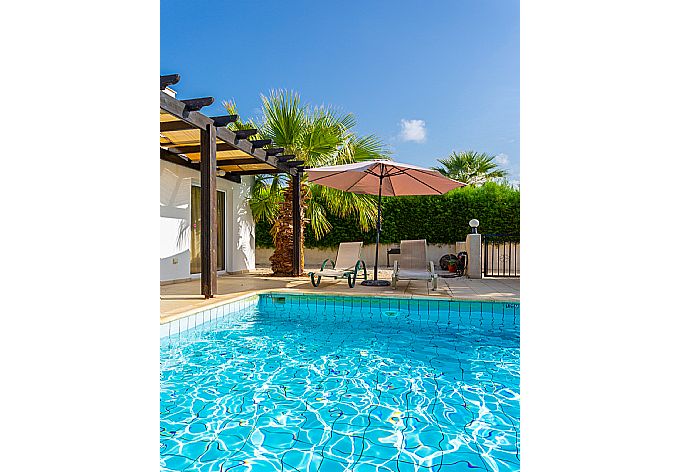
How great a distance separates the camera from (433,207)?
14.8 meters

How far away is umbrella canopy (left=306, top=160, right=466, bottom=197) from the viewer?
8.51m

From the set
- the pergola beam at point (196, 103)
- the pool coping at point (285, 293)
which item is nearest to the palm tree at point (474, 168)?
the pool coping at point (285, 293)

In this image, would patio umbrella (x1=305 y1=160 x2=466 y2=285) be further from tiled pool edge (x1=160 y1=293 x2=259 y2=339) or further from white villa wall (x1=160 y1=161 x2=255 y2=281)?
white villa wall (x1=160 y1=161 x2=255 y2=281)

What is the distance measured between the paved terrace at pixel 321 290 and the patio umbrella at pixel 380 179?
103 cm

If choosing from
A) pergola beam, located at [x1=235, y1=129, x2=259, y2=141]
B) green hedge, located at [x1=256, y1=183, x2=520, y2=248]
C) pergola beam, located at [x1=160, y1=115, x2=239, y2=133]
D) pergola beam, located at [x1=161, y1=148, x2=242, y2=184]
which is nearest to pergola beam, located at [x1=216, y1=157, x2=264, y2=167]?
pergola beam, located at [x1=161, y1=148, x2=242, y2=184]

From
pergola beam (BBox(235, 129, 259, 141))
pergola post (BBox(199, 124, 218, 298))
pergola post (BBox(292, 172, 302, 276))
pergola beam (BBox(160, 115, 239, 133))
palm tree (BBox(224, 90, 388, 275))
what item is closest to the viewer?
pergola post (BBox(199, 124, 218, 298))

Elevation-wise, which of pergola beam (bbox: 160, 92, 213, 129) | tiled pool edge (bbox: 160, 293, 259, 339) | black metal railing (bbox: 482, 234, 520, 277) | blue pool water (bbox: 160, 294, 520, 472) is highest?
pergola beam (bbox: 160, 92, 213, 129)

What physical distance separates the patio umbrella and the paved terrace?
1.03 metres

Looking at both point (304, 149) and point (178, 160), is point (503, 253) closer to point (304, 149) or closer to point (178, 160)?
point (304, 149)

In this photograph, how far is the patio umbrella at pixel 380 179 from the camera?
8.52 metres

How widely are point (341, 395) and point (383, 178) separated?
7189 mm

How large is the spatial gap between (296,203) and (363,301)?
4515mm
